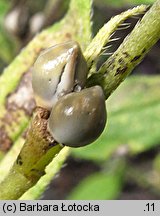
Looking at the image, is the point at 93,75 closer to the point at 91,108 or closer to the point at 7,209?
the point at 91,108

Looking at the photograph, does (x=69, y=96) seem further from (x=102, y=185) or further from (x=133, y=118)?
(x=102, y=185)

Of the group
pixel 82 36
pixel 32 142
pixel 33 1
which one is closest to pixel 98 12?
pixel 33 1

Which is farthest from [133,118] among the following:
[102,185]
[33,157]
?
[33,157]

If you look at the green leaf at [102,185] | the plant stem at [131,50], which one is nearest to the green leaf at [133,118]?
the green leaf at [102,185]

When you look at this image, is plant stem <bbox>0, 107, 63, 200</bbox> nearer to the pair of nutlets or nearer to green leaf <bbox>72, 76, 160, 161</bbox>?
the pair of nutlets

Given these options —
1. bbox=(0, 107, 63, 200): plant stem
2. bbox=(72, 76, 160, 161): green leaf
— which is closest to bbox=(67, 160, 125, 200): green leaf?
bbox=(72, 76, 160, 161): green leaf

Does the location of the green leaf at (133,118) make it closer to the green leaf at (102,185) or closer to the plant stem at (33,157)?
the green leaf at (102,185)
